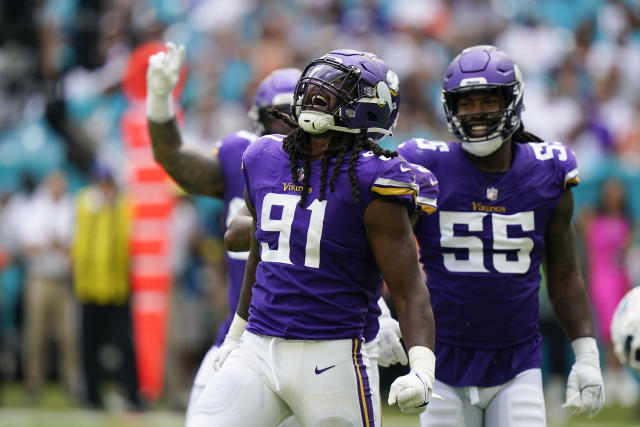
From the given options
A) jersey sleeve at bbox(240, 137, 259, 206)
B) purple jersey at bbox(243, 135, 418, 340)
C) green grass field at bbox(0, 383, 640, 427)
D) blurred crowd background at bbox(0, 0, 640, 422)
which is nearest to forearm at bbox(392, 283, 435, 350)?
purple jersey at bbox(243, 135, 418, 340)

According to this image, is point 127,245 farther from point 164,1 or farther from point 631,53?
point 631,53

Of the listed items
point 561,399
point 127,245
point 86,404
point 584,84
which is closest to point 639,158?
point 584,84

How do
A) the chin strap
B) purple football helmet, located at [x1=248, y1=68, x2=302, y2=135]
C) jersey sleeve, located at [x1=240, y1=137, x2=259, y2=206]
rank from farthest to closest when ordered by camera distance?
1. purple football helmet, located at [x1=248, y1=68, x2=302, y2=135]
2. jersey sleeve, located at [x1=240, y1=137, x2=259, y2=206]
3. the chin strap

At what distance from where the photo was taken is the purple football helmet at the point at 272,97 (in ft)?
16.1

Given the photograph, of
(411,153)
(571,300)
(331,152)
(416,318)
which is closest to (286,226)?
(331,152)

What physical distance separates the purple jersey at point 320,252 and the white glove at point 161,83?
1445 mm

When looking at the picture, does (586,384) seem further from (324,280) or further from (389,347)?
(324,280)

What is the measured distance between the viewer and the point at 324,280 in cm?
348

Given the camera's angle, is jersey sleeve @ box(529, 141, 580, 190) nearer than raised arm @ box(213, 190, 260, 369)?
No

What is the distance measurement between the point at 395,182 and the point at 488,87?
991mm

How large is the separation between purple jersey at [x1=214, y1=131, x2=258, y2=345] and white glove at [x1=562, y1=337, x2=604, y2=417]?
1556mm

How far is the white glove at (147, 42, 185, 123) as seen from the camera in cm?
482

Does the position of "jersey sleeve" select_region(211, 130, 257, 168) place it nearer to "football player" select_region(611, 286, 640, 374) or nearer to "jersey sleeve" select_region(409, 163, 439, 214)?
"jersey sleeve" select_region(409, 163, 439, 214)

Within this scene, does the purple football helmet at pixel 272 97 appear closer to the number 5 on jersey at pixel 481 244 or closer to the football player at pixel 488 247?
the football player at pixel 488 247
